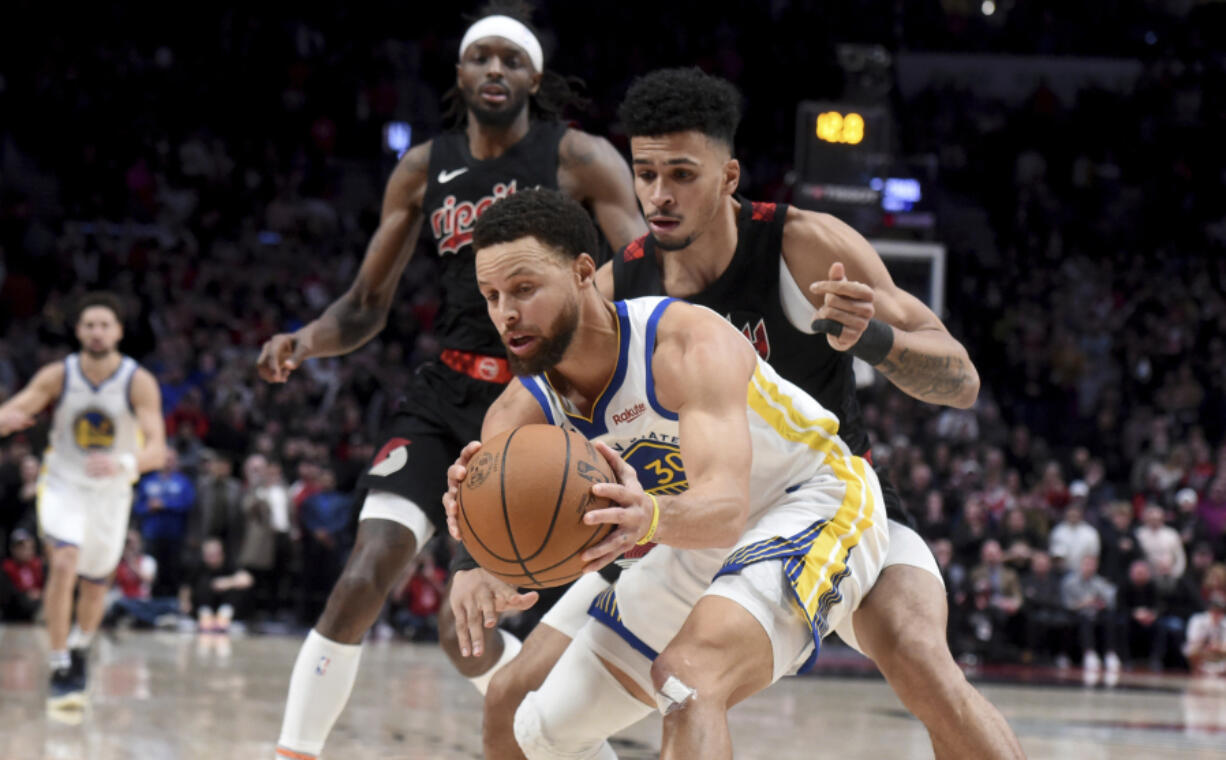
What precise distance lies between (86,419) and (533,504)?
19.0ft

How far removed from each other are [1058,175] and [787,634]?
684 inches

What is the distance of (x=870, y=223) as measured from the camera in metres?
12.2

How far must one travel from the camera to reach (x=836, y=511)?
11.2 ft

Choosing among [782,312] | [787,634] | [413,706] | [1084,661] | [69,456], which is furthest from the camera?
[1084,661]

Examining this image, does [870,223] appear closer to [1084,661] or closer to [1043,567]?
[1043,567]

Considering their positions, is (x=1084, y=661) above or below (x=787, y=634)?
below

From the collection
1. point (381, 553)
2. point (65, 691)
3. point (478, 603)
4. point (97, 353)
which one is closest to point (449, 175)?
point (381, 553)

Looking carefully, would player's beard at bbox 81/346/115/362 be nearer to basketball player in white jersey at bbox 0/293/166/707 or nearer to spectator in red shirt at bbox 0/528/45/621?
basketball player in white jersey at bbox 0/293/166/707

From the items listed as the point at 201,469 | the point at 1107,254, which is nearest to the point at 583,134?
the point at 201,469

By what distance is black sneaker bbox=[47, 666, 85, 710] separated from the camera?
661cm

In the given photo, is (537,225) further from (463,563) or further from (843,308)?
(463,563)

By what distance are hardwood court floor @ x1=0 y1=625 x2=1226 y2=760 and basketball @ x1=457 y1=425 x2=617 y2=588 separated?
296 cm

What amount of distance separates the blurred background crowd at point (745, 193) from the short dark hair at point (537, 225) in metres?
8.35

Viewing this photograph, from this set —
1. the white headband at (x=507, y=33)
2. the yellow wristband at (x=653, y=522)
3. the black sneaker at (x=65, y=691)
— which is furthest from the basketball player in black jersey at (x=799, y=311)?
the black sneaker at (x=65, y=691)
